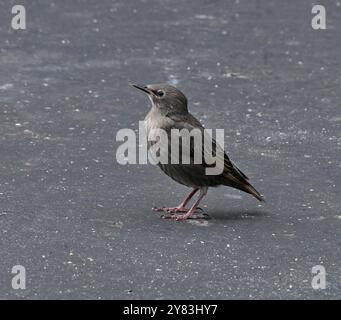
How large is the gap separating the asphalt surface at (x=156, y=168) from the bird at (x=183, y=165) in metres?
0.21

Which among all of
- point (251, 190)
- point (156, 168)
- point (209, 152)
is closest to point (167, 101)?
point (209, 152)

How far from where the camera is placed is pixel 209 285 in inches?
256

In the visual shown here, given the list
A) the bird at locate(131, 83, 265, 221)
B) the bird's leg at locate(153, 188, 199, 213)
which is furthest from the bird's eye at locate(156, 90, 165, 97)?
the bird's leg at locate(153, 188, 199, 213)

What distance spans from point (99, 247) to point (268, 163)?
7.38 feet

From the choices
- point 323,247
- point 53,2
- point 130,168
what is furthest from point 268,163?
point 53,2

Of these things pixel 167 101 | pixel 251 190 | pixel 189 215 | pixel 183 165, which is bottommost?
pixel 189 215

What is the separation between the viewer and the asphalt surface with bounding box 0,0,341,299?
6.71 m

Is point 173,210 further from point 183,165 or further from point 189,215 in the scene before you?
point 183,165

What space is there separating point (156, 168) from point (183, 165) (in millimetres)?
1220

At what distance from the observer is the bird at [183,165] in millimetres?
7531

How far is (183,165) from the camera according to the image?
7.50 meters

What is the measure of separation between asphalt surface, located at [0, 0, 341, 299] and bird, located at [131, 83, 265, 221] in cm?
21

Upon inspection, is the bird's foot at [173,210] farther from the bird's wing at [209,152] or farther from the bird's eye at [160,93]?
the bird's eye at [160,93]

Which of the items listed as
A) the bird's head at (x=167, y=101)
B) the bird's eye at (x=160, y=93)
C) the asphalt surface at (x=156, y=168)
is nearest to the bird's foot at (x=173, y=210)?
the asphalt surface at (x=156, y=168)
